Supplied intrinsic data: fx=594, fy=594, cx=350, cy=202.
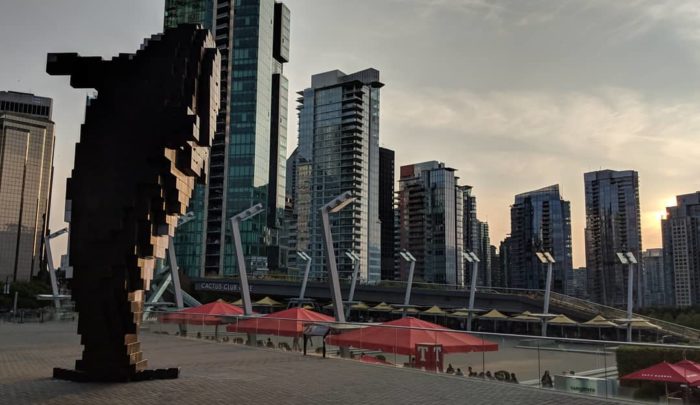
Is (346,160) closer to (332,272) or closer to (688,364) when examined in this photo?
(332,272)

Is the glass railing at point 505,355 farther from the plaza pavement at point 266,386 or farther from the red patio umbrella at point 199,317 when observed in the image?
the red patio umbrella at point 199,317

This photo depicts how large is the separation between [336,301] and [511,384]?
16326mm

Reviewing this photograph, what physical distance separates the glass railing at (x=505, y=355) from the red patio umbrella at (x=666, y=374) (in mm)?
25

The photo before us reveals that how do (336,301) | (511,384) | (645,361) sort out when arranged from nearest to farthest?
(645,361)
(511,384)
(336,301)

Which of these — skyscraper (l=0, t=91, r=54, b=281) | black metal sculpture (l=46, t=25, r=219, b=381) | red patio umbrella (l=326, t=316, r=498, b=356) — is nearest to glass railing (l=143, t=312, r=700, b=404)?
red patio umbrella (l=326, t=316, r=498, b=356)

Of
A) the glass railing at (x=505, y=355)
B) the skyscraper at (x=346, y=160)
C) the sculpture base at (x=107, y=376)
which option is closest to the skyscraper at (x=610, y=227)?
the skyscraper at (x=346, y=160)

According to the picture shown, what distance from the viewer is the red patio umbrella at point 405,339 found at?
15.9 meters

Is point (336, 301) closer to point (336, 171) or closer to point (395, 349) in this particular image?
point (395, 349)

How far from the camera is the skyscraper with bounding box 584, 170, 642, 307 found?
140 m

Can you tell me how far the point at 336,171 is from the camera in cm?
18312

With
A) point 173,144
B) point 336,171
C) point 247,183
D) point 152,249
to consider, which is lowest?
point 152,249

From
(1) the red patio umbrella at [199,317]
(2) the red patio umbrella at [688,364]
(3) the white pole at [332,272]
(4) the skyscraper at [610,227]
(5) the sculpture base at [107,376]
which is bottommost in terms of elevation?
(5) the sculpture base at [107,376]

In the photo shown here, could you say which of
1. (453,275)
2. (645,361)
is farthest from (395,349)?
(453,275)

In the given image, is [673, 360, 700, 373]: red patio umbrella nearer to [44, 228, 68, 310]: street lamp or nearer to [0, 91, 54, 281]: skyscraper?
[44, 228, 68, 310]: street lamp
